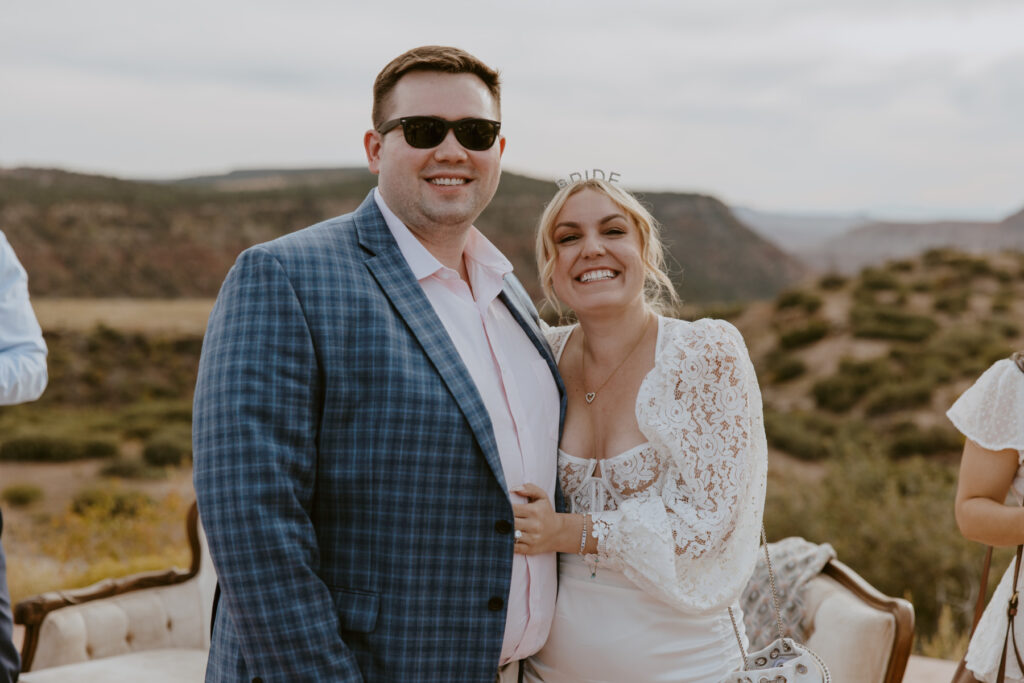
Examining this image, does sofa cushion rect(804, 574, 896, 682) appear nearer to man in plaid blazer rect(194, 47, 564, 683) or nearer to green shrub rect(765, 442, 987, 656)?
man in plaid blazer rect(194, 47, 564, 683)

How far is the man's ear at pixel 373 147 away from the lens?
2277 millimetres

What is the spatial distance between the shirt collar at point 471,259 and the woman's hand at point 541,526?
54 cm

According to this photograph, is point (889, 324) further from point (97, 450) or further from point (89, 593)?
point (89, 593)

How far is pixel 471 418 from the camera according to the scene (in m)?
1.90

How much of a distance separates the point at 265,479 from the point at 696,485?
3.63 ft

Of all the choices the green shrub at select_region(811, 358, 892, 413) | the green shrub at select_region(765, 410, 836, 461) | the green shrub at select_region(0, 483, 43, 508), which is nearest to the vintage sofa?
the green shrub at select_region(765, 410, 836, 461)

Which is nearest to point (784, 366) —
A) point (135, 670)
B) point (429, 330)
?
point (135, 670)

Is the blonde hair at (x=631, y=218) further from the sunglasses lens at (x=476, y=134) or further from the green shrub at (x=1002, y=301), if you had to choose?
the green shrub at (x=1002, y=301)

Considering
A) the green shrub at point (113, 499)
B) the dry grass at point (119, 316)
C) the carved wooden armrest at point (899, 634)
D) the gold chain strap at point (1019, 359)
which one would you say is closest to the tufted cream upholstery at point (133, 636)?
the carved wooden armrest at point (899, 634)

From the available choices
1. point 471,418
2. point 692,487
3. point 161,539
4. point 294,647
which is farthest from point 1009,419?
point 161,539

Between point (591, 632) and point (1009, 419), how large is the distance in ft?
3.79

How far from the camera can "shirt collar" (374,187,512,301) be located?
6.99 ft

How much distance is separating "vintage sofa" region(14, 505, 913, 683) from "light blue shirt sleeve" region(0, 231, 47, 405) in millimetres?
1443

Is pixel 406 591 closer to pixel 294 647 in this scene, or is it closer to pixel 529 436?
pixel 294 647
